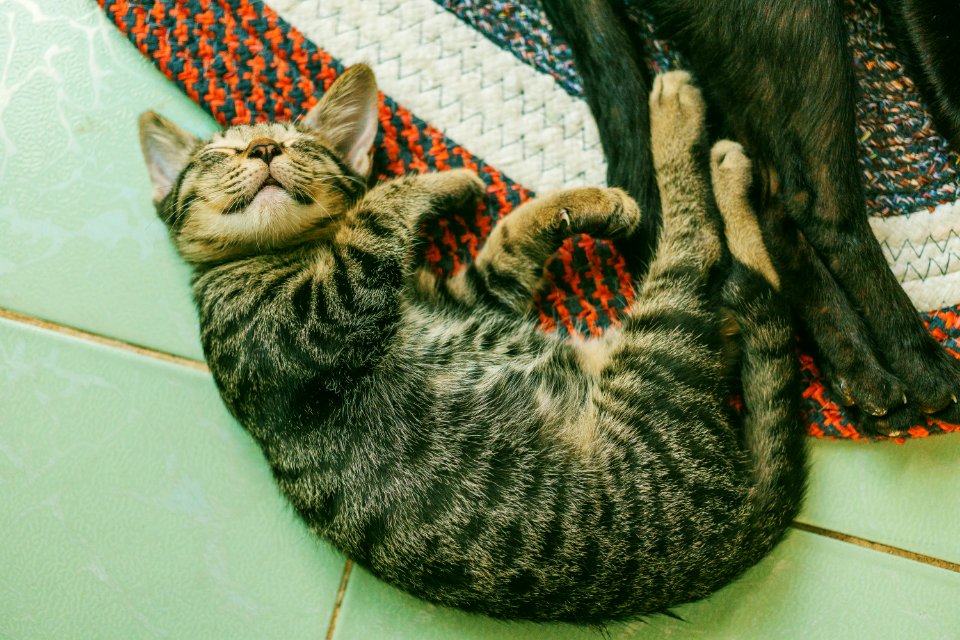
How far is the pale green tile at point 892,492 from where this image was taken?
129cm

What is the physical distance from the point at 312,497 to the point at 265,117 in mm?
824

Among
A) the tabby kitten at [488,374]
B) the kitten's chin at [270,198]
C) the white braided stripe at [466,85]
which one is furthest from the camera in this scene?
the white braided stripe at [466,85]

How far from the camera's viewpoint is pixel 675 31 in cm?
122

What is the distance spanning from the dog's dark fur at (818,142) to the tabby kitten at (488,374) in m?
0.06

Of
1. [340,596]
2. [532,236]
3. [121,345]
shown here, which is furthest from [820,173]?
[121,345]

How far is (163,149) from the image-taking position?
1332 mm

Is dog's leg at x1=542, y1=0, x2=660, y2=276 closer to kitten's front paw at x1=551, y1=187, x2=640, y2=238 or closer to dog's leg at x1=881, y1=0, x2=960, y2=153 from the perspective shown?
kitten's front paw at x1=551, y1=187, x2=640, y2=238

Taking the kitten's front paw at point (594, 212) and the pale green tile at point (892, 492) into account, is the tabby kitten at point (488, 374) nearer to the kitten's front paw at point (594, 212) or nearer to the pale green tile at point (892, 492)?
the kitten's front paw at point (594, 212)

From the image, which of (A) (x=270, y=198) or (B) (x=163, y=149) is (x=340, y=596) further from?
(B) (x=163, y=149)

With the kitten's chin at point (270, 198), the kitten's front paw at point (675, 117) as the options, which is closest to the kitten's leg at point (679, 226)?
the kitten's front paw at point (675, 117)

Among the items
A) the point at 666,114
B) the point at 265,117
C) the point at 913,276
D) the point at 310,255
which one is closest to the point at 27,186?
the point at 265,117

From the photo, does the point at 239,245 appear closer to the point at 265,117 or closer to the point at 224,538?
the point at 265,117

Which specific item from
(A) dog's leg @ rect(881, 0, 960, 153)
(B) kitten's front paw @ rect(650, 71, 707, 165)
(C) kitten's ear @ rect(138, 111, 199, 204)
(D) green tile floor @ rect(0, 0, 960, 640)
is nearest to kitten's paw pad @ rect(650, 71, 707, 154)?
(B) kitten's front paw @ rect(650, 71, 707, 165)

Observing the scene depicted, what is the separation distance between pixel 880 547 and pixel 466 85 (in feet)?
4.15
